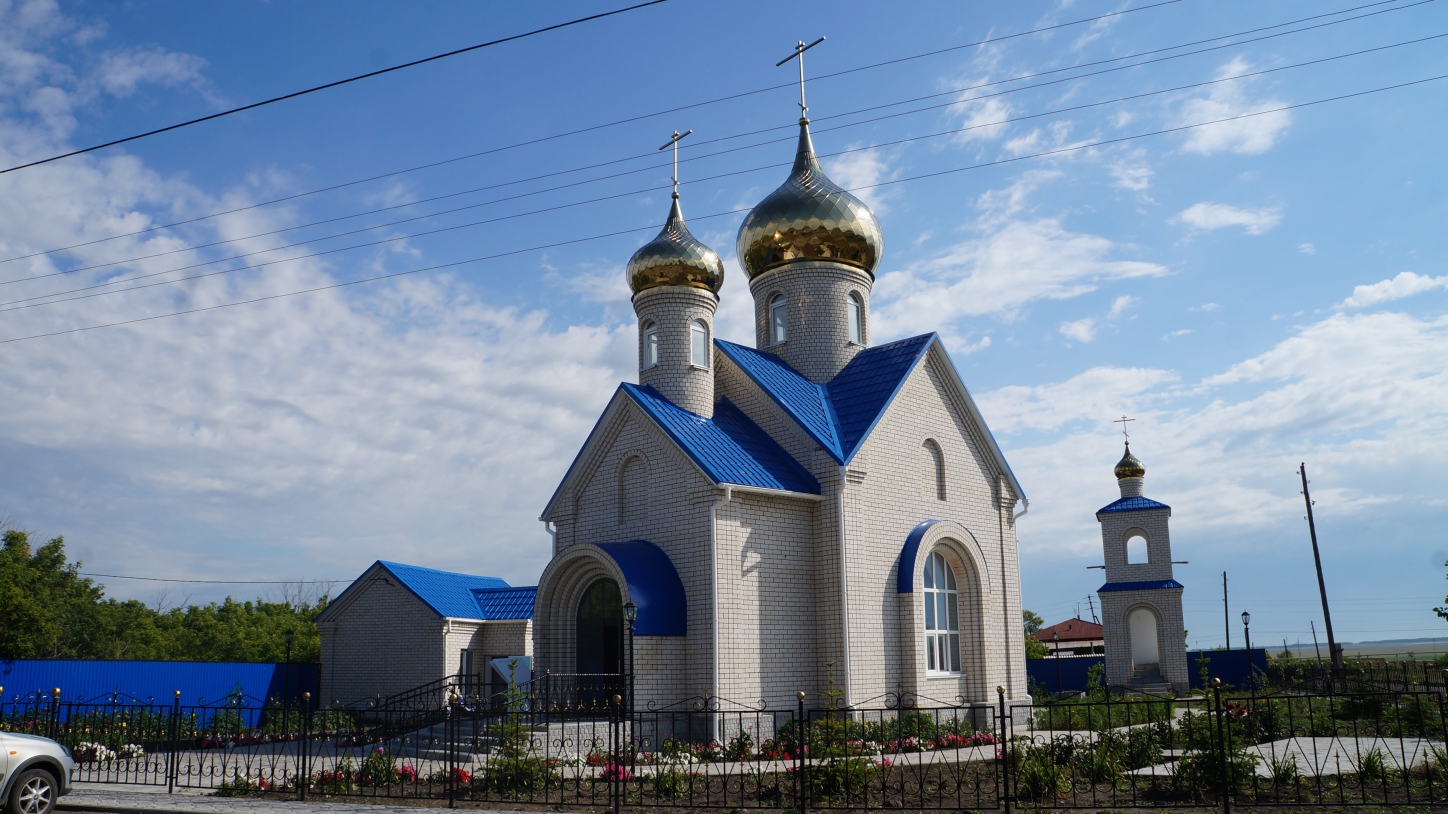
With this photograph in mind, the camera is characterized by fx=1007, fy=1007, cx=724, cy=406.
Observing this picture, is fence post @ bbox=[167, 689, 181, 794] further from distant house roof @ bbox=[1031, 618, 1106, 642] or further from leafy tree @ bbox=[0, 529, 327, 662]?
distant house roof @ bbox=[1031, 618, 1106, 642]

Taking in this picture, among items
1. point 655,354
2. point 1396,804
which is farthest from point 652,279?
point 1396,804

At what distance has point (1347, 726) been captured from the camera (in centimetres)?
1545

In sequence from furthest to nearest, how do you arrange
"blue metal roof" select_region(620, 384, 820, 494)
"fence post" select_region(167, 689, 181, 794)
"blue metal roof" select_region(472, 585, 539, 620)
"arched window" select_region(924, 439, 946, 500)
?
"blue metal roof" select_region(472, 585, 539, 620) → "arched window" select_region(924, 439, 946, 500) → "blue metal roof" select_region(620, 384, 820, 494) → "fence post" select_region(167, 689, 181, 794)

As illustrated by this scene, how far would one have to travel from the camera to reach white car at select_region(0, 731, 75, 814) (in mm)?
8539

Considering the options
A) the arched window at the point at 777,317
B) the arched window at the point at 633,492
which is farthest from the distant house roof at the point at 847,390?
the arched window at the point at 633,492

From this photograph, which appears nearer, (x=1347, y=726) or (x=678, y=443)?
(x=678, y=443)

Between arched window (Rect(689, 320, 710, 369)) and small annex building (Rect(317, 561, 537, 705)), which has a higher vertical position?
arched window (Rect(689, 320, 710, 369))

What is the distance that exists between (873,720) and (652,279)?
299 inches

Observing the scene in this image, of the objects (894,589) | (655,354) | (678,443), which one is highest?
(655,354)

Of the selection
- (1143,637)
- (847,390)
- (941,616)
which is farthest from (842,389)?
(1143,637)

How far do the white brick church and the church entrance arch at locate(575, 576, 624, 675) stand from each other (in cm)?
3

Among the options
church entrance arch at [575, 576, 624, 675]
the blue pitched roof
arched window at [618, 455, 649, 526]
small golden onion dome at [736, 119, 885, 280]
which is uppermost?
small golden onion dome at [736, 119, 885, 280]

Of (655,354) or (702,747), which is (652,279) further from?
(702,747)

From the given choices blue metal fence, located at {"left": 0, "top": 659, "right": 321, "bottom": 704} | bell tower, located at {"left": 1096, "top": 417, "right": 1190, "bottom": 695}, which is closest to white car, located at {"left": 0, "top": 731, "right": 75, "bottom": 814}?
blue metal fence, located at {"left": 0, "top": 659, "right": 321, "bottom": 704}
